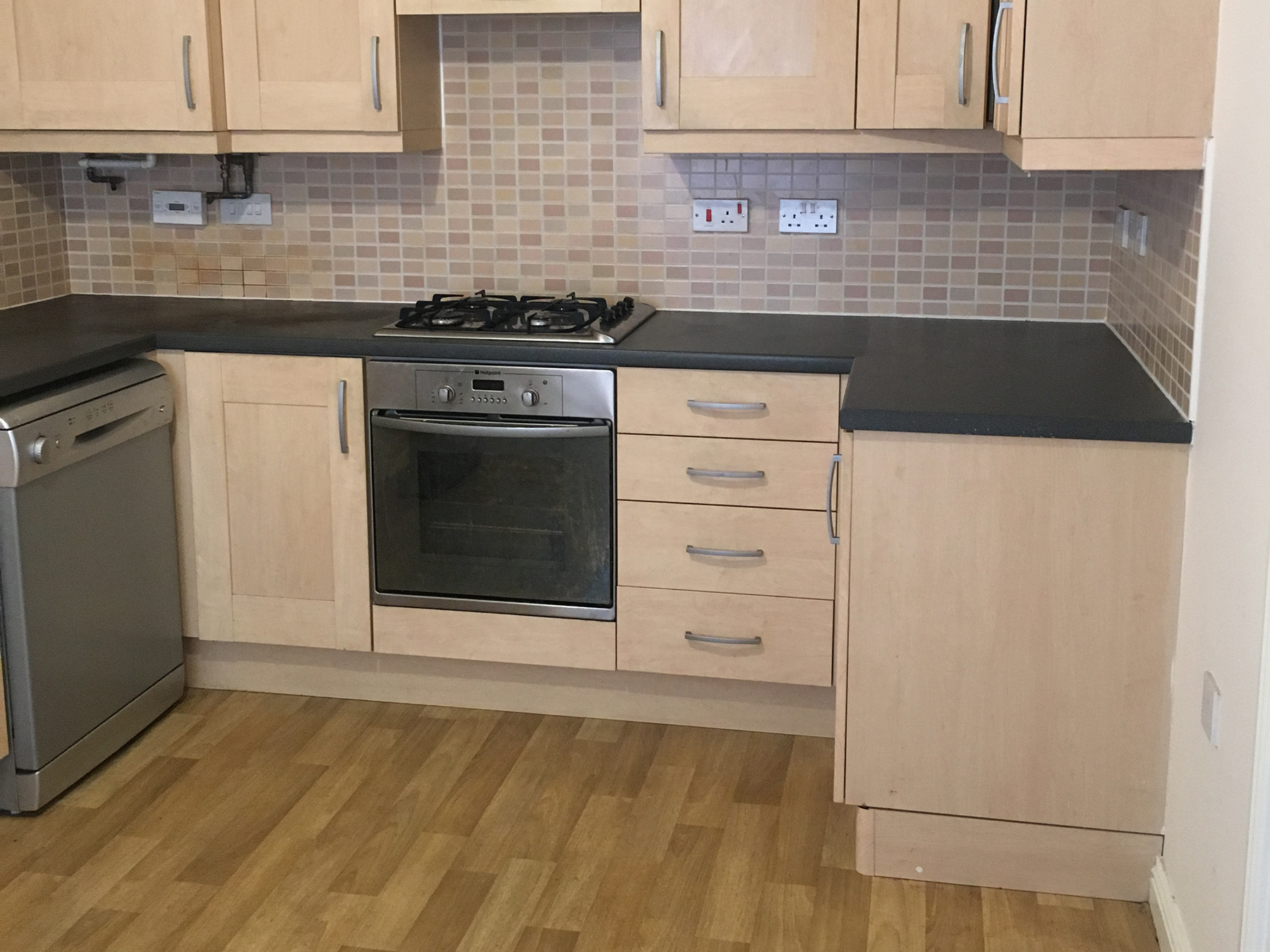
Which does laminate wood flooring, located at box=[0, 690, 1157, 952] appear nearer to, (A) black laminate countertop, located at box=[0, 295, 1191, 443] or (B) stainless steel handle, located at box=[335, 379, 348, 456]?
(B) stainless steel handle, located at box=[335, 379, 348, 456]

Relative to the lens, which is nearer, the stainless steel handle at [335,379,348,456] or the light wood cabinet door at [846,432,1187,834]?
the light wood cabinet door at [846,432,1187,834]

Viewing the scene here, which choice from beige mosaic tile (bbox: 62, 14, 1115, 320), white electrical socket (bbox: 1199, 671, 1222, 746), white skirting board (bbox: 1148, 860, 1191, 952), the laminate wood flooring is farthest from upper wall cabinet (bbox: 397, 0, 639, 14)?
white skirting board (bbox: 1148, 860, 1191, 952)

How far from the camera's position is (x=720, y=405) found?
9.68ft

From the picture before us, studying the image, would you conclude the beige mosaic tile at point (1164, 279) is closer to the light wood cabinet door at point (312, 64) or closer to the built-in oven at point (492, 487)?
the built-in oven at point (492, 487)

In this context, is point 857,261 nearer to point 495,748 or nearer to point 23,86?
point 495,748

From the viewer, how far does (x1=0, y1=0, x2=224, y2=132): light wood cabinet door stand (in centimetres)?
319

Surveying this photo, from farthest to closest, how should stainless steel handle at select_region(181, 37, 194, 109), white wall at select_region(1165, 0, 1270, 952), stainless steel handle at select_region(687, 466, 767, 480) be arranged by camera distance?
stainless steel handle at select_region(181, 37, 194, 109) → stainless steel handle at select_region(687, 466, 767, 480) → white wall at select_region(1165, 0, 1270, 952)

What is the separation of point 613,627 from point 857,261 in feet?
3.48

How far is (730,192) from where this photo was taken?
3.41 m

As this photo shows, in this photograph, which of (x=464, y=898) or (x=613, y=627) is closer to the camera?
(x=464, y=898)

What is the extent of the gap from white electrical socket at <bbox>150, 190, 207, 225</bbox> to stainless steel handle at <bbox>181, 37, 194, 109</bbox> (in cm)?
46

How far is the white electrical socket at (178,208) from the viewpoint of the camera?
3646 mm

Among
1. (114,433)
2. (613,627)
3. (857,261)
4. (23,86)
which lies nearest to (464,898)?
(613,627)

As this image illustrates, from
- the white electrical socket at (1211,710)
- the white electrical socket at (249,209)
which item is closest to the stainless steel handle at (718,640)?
the white electrical socket at (1211,710)
